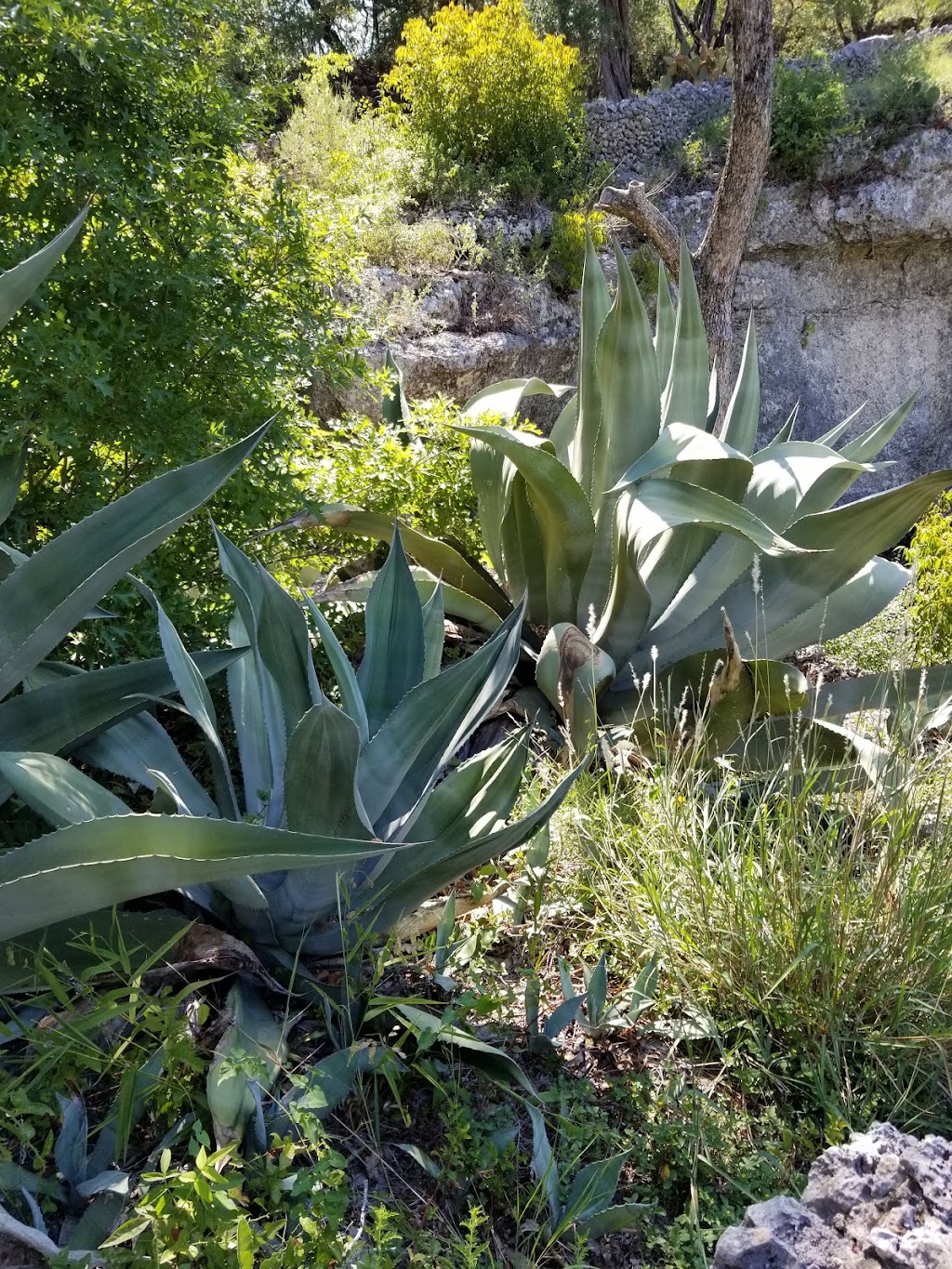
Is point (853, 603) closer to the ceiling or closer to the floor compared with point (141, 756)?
closer to the floor

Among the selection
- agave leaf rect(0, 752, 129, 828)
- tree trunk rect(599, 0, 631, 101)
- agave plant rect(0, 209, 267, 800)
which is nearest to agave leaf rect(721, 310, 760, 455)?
agave plant rect(0, 209, 267, 800)

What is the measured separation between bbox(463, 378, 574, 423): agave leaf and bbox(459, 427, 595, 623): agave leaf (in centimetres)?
49

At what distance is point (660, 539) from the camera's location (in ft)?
9.45

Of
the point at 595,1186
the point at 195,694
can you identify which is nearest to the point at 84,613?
the point at 195,694

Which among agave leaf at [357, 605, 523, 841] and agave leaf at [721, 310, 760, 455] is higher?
agave leaf at [721, 310, 760, 455]

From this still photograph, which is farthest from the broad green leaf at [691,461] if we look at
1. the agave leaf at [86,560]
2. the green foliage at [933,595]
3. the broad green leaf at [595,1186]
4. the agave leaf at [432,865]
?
the green foliage at [933,595]

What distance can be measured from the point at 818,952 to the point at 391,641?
1.07 meters

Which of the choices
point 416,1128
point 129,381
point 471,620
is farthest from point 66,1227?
point 471,620

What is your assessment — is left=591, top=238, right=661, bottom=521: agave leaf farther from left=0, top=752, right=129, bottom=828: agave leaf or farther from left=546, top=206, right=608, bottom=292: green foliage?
left=546, top=206, right=608, bottom=292: green foliage

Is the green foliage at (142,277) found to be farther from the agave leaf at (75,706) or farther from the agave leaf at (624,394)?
the agave leaf at (624,394)

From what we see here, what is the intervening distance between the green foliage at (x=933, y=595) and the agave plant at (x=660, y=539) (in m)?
1.20

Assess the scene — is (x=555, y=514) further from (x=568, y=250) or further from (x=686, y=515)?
(x=568, y=250)

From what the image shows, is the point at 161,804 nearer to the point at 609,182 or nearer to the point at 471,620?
the point at 471,620

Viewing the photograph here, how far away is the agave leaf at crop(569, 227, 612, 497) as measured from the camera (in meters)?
3.02
